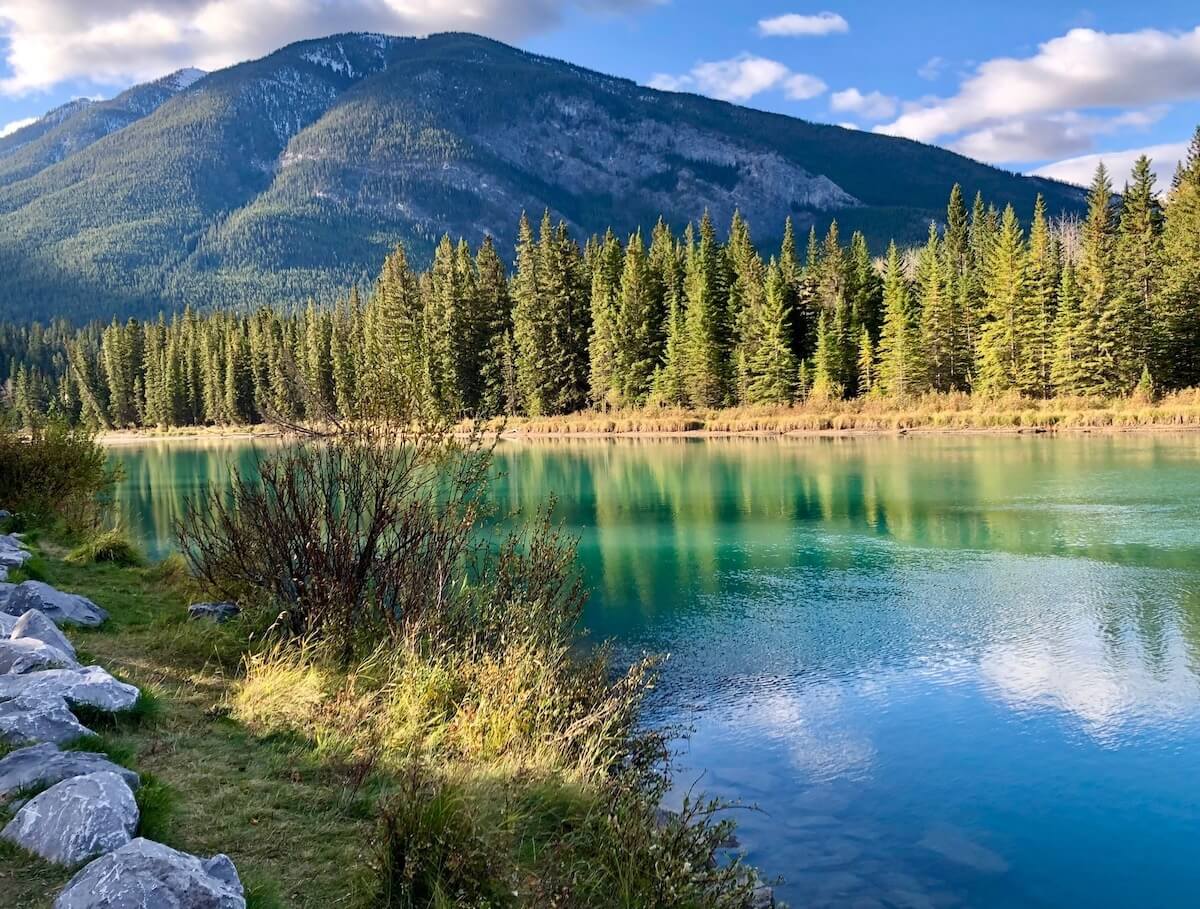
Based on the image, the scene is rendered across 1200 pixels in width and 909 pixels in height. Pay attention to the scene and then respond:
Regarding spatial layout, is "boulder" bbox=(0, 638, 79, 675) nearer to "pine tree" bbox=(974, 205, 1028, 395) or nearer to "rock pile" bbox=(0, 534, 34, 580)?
"rock pile" bbox=(0, 534, 34, 580)

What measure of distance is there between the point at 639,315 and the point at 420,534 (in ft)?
198

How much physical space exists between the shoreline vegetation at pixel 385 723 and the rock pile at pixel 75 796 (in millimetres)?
157

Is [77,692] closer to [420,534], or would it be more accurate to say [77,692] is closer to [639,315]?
[420,534]

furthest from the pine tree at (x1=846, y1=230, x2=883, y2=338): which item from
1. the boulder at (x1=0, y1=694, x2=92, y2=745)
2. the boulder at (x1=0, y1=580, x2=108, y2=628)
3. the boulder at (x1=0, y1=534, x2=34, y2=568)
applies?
the boulder at (x1=0, y1=694, x2=92, y2=745)

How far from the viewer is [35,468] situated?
18203 mm

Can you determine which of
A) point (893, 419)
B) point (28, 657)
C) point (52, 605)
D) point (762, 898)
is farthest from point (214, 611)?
Answer: point (893, 419)

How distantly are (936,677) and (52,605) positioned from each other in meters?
10.2

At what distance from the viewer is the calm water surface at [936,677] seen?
7168 mm

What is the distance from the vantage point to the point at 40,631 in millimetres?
7652

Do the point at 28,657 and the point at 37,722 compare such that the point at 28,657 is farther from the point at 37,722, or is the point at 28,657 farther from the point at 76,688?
the point at 37,722

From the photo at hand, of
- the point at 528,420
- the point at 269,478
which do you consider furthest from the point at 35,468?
the point at 528,420

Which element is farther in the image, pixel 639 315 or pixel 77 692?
pixel 639 315

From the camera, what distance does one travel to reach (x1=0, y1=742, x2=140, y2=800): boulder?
4.94 meters

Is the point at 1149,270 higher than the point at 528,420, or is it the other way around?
the point at 1149,270
